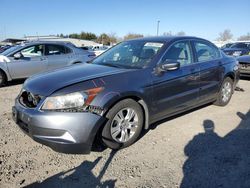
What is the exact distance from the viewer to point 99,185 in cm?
277

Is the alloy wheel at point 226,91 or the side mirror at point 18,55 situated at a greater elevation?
the side mirror at point 18,55

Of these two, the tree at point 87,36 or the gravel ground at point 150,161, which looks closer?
the gravel ground at point 150,161

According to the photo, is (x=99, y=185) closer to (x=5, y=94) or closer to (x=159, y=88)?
(x=159, y=88)

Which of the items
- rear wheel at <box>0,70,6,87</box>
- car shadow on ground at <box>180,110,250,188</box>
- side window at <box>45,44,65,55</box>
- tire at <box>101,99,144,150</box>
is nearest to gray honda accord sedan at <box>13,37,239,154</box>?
tire at <box>101,99,144,150</box>

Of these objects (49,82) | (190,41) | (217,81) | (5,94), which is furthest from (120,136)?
(5,94)

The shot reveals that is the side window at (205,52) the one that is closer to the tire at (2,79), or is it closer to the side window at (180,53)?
the side window at (180,53)

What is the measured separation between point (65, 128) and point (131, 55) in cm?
191

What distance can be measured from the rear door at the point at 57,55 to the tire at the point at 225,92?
5.53 metres

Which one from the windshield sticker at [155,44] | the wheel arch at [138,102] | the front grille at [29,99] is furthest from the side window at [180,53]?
the front grille at [29,99]

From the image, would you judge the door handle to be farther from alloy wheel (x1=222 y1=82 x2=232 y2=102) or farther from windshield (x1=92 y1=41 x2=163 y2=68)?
alloy wheel (x1=222 y1=82 x2=232 y2=102)

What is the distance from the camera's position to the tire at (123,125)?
3355mm

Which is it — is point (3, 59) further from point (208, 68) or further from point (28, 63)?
point (208, 68)

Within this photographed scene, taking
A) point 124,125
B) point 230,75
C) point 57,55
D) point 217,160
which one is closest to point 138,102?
point 124,125

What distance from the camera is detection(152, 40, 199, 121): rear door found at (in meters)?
3.92
